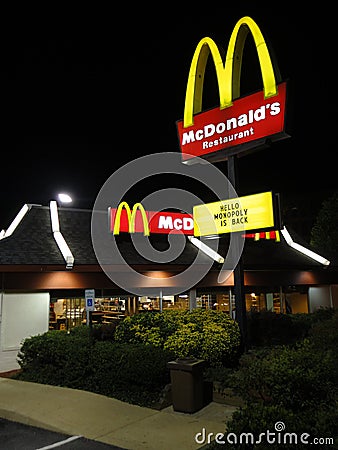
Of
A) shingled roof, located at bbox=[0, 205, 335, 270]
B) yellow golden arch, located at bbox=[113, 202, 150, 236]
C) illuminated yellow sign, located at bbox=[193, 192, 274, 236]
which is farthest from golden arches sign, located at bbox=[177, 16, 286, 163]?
yellow golden arch, located at bbox=[113, 202, 150, 236]

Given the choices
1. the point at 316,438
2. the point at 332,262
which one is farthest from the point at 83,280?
the point at 332,262

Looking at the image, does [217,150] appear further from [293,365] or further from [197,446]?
[197,446]

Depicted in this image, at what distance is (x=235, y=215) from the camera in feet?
39.0

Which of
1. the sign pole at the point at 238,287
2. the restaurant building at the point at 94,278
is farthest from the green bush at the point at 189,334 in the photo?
the restaurant building at the point at 94,278

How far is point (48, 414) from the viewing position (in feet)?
26.2

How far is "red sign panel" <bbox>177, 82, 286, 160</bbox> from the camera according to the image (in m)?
11.0

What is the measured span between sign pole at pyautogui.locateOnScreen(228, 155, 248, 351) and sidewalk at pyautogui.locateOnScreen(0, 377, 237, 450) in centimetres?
319

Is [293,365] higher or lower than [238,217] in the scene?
lower

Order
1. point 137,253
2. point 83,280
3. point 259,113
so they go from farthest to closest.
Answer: point 137,253 < point 83,280 < point 259,113

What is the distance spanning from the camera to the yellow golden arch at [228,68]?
1097 cm

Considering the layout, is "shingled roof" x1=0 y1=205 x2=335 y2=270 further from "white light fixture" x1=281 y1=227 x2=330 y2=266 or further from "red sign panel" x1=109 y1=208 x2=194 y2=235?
"red sign panel" x1=109 y1=208 x2=194 y2=235

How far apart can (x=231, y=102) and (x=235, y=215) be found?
10.7 feet

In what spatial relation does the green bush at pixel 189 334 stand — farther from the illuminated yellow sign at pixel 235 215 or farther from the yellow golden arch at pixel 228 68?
the yellow golden arch at pixel 228 68

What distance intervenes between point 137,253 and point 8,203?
141 feet
